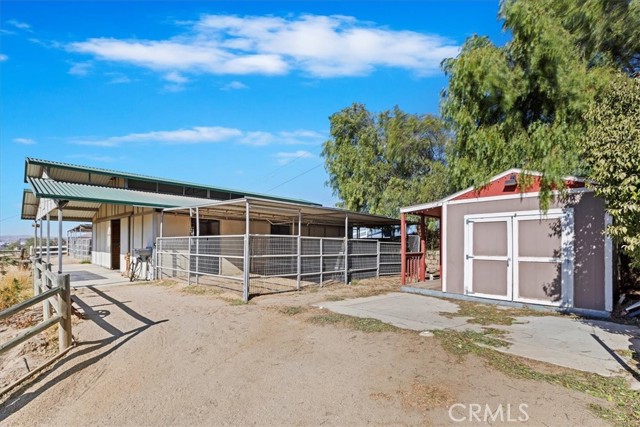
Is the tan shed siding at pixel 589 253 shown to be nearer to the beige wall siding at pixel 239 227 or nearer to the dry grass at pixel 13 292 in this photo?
the beige wall siding at pixel 239 227

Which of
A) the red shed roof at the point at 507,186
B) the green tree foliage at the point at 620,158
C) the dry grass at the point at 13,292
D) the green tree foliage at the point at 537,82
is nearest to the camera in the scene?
the green tree foliage at the point at 620,158

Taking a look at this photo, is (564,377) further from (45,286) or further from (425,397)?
(45,286)

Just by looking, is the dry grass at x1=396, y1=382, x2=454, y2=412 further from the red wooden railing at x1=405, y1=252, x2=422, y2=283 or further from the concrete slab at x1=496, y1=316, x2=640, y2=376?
the red wooden railing at x1=405, y1=252, x2=422, y2=283

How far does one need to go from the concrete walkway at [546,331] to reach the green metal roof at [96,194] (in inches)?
302

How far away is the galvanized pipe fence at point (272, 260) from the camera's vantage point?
10445mm

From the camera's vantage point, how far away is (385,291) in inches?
420

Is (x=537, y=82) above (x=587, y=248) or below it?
above

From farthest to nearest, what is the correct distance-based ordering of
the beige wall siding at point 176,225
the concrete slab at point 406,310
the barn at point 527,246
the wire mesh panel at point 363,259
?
the beige wall siding at point 176,225, the wire mesh panel at point 363,259, the barn at point 527,246, the concrete slab at point 406,310

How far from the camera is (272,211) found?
39.2 feet

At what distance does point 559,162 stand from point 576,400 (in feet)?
16.8

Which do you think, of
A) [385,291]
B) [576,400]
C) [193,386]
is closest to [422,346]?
[576,400]

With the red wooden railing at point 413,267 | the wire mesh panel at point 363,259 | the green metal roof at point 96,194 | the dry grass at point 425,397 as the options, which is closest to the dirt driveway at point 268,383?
the dry grass at point 425,397

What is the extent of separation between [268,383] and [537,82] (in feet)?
25.8

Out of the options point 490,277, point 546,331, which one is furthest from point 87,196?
point 546,331
